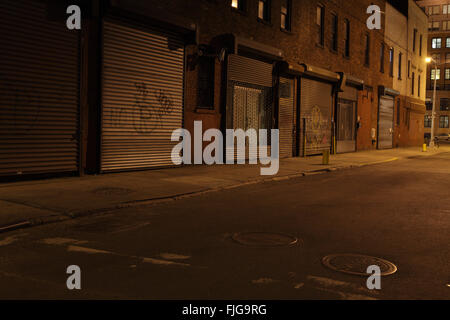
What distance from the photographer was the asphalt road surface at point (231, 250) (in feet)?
14.5

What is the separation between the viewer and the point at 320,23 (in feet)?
85.2

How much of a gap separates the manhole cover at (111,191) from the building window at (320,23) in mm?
18254

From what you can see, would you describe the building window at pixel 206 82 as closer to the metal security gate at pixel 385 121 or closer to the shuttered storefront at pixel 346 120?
the shuttered storefront at pixel 346 120

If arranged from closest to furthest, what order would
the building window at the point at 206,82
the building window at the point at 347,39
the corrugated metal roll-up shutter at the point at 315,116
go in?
the building window at the point at 206,82 → the corrugated metal roll-up shutter at the point at 315,116 → the building window at the point at 347,39

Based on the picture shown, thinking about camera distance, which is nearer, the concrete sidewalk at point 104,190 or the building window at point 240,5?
the concrete sidewalk at point 104,190

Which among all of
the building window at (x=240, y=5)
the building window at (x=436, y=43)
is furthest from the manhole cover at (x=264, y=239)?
the building window at (x=436, y=43)

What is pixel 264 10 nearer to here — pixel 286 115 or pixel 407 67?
pixel 286 115

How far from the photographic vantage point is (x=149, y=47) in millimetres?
15227

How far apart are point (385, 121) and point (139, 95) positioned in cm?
2674

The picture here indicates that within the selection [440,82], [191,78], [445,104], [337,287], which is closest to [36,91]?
[191,78]

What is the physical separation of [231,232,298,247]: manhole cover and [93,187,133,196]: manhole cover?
436cm

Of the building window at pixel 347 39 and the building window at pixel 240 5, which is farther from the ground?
the building window at pixel 347 39
